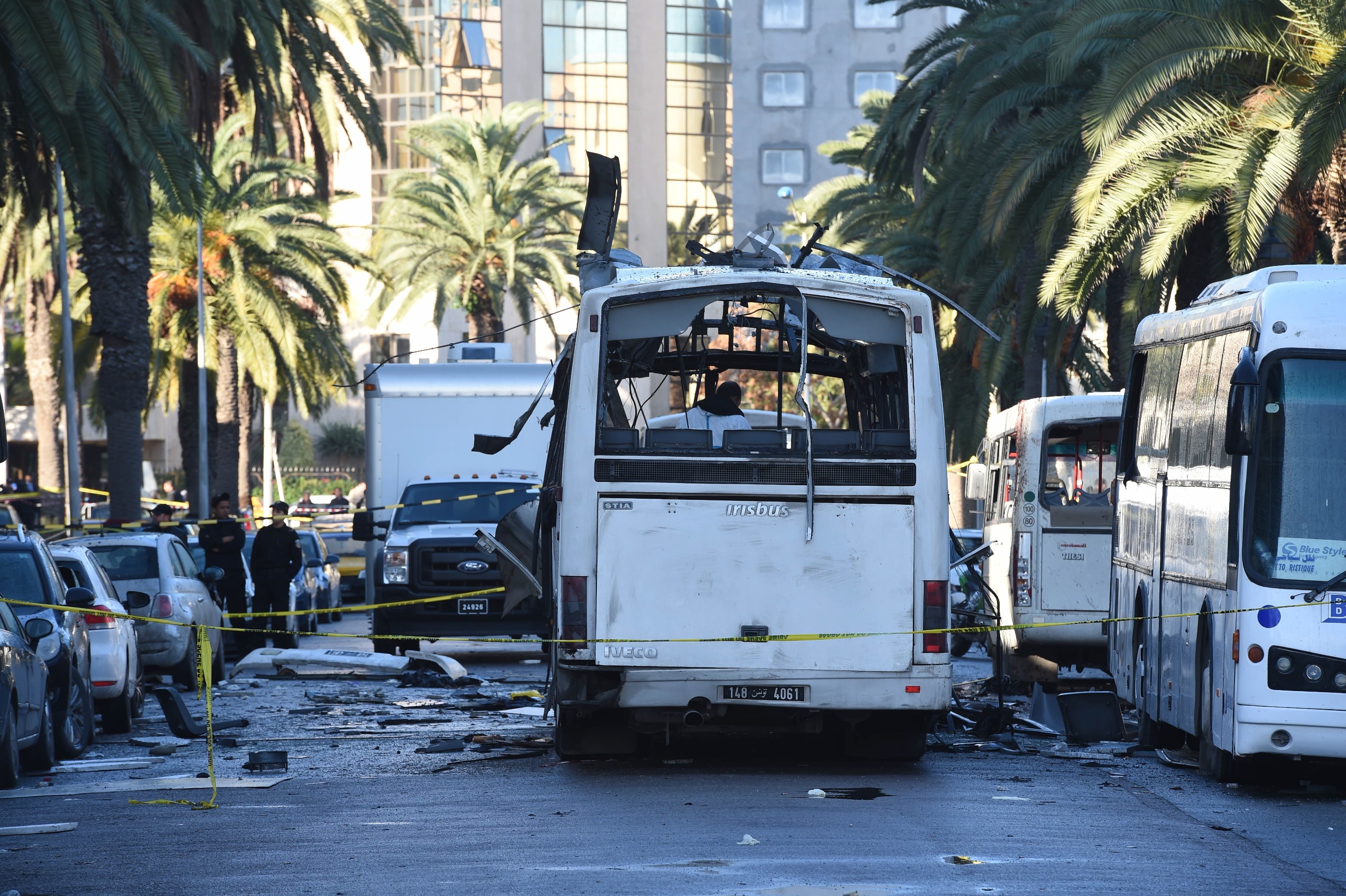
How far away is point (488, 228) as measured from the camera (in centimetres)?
5138

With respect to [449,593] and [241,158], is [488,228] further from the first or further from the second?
[449,593]

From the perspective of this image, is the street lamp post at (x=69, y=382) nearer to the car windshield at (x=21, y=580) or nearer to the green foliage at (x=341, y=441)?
the car windshield at (x=21, y=580)

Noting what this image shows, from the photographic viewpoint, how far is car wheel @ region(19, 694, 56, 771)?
1249 cm

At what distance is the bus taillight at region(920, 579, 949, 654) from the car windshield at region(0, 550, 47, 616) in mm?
6288

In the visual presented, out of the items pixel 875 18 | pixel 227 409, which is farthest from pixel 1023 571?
pixel 875 18

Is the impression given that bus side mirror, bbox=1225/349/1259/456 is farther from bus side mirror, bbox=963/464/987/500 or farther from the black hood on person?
bus side mirror, bbox=963/464/987/500

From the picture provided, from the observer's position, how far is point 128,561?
19.5 metres

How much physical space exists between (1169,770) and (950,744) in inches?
71.0

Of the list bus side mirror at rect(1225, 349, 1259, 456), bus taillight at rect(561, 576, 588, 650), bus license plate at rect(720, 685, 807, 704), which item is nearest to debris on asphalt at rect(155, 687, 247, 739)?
bus taillight at rect(561, 576, 588, 650)

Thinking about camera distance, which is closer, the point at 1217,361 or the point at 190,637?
the point at 1217,361

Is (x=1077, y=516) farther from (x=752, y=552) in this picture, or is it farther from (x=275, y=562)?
(x=275, y=562)

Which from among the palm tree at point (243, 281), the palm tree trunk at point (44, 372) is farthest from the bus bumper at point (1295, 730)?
the palm tree trunk at point (44, 372)

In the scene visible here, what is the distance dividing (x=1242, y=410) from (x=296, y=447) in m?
→ 87.6

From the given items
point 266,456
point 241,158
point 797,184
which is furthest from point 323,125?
point 797,184
